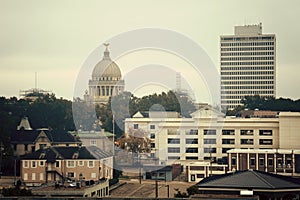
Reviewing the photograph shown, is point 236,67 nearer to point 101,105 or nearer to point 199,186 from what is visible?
point 101,105

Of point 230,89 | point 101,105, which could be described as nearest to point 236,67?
point 230,89

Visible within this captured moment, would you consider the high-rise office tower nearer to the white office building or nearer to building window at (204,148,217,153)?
the white office building

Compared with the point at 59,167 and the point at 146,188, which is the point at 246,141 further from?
the point at 146,188

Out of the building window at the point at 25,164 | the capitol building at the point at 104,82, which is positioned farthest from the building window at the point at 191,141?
the capitol building at the point at 104,82

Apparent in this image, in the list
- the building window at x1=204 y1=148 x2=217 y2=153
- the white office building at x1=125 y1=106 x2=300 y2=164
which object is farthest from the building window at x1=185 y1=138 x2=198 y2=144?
the building window at x1=204 y1=148 x2=217 y2=153

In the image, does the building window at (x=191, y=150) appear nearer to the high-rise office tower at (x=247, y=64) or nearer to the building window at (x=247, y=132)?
the building window at (x=247, y=132)

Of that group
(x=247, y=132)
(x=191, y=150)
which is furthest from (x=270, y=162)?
(x=191, y=150)

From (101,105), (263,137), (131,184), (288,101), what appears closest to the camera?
(131,184)
